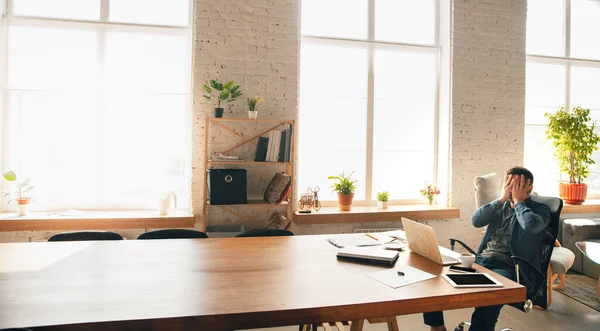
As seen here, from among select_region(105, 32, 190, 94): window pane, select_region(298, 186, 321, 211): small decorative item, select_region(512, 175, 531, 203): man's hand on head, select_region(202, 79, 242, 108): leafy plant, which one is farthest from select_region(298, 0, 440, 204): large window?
select_region(512, 175, 531, 203): man's hand on head

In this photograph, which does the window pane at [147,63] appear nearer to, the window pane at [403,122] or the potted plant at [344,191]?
the potted plant at [344,191]

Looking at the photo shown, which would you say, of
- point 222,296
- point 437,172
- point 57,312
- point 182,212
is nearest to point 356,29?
point 437,172

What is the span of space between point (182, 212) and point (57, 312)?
9.31 feet

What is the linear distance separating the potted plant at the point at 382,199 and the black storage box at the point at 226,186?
5.58 ft

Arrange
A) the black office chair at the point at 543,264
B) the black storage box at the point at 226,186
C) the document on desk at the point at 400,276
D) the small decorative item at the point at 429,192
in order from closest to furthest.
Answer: the document on desk at the point at 400,276
the black office chair at the point at 543,264
the black storage box at the point at 226,186
the small decorative item at the point at 429,192

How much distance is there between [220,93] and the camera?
4230mm

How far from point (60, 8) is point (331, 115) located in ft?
10.5

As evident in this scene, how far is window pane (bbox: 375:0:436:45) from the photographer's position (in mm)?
5133

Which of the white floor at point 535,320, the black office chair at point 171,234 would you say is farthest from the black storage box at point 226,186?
the white floor at point 535,320

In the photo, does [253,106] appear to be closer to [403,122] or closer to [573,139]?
[403,122]

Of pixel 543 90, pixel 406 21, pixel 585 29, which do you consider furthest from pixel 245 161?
pixel 585 29

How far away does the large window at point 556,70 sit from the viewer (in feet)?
18.4

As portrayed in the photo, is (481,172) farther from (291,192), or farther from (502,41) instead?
(291,192)

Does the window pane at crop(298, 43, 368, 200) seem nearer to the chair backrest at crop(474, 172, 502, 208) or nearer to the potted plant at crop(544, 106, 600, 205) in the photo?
the chair backrest at crop(474, 172, 502, 208)
